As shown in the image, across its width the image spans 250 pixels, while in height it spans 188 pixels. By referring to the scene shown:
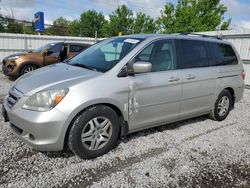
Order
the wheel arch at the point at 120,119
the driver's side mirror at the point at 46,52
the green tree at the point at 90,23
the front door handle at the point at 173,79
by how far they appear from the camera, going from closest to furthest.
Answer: the wheel arch at the point at 120,119 < the front door handle at the point at 173,79 < the driver's side mirror at the point at 46,52 < the green tree at the point at 90,23

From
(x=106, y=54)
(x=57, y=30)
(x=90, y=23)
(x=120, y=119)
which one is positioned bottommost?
(x=120, y=119)

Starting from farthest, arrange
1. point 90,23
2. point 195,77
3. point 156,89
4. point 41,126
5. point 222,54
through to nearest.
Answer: point 90,23 → point 222,54 → point 195,77 → point 156,89 → point 41,126

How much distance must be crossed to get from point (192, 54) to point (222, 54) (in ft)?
3.17

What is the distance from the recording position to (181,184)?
2.65 m

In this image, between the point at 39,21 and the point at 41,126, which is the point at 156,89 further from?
the point at 39,21

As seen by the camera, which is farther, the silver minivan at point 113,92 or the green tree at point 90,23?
the green tree at point 90,23

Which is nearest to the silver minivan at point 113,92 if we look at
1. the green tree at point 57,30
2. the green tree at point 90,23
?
the green tree at point 57,30

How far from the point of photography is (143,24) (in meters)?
33.0

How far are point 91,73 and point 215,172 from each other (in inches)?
80.4

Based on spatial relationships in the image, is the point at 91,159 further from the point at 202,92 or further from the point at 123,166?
the point at 202,92

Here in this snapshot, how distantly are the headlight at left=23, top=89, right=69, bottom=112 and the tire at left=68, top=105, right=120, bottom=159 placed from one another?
331 mm

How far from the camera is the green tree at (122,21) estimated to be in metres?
33.1

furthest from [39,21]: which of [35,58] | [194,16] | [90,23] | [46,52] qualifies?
[90,23]

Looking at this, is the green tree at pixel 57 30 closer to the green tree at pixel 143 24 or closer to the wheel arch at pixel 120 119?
the green tree at pixel 143 24
